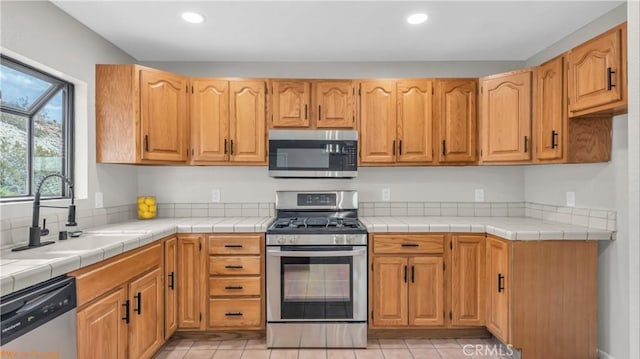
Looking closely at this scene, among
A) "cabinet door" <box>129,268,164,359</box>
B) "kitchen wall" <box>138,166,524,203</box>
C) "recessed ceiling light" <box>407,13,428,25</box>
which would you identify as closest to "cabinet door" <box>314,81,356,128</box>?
"kitchen wall" <box>138,166,524,203</box>

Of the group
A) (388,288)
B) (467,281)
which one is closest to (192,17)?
(388,288)

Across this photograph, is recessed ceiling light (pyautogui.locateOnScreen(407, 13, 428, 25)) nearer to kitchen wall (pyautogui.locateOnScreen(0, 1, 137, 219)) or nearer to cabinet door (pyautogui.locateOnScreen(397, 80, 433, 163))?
cabinet door (pyautogui.locateOnScreen(397, 80, 433, 163))

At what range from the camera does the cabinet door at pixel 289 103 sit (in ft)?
9.61

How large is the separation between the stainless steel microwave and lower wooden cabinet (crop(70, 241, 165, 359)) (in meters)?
1.17

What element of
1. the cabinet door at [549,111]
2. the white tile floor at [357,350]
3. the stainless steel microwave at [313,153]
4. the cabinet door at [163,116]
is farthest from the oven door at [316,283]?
the cabinet door at [549,111]

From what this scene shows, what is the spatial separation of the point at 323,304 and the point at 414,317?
735mm

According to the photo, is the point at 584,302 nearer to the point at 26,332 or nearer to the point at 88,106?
the point at 26,332

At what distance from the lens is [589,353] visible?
2291mm

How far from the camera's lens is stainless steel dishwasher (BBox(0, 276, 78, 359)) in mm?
1217

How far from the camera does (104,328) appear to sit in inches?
68.9

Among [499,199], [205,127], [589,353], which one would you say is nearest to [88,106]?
[205,127]

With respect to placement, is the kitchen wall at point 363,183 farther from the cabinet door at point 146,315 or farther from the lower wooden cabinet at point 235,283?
the cabinet door at point 146,315

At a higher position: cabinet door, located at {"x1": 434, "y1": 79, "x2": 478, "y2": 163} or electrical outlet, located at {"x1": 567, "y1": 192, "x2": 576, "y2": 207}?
cabinet door, located at {"x1": 434, "y1": 79, "x2": 478, "y2": 163}

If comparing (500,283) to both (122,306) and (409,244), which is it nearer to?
(409,244)
